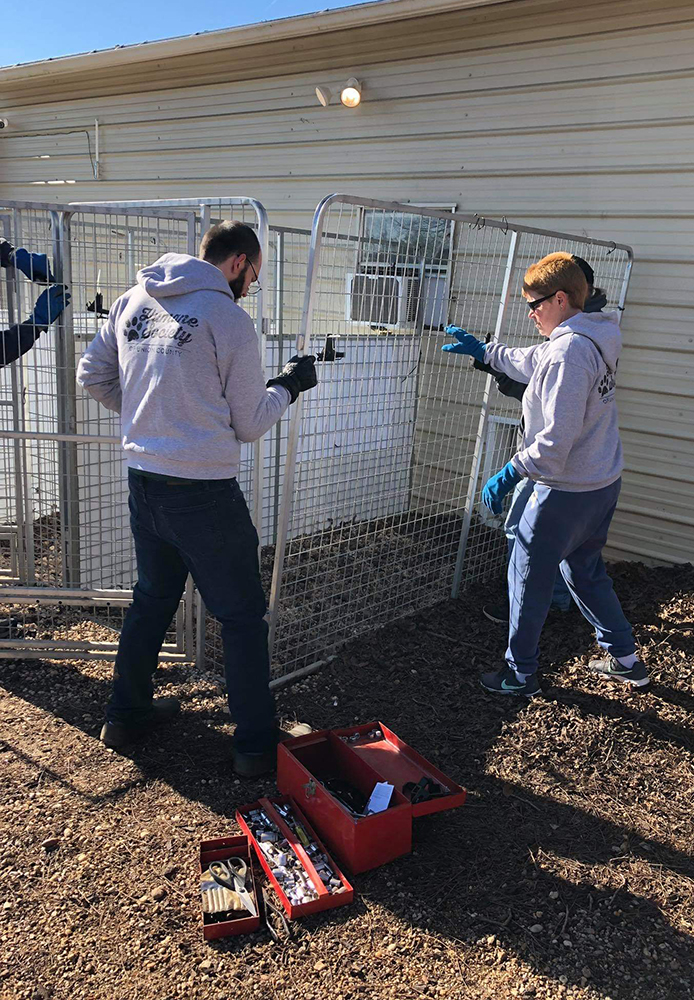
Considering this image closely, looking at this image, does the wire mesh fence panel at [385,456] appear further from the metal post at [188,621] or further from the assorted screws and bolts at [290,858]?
the assorted screws and bolts at [290,858]

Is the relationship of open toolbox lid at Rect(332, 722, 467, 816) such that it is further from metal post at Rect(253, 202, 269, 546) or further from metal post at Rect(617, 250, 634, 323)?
metal post at Rect(617, 250, 634, 323)

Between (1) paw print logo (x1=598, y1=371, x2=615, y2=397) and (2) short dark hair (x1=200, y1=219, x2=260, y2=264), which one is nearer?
(2) short dark hair (x1=200, y1=219, x2=260, y2=264)

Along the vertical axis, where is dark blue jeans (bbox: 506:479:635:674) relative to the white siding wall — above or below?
below

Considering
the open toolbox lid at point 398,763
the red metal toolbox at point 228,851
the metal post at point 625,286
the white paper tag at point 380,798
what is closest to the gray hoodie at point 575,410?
the open toolbox lid at point 398,763

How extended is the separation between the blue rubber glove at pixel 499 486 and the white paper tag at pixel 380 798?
1714 millimetres

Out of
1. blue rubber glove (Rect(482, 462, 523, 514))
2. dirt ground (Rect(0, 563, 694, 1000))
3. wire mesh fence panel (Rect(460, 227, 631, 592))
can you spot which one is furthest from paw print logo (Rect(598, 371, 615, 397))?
dirt ground (Rect(0, 563, 694, 1000))

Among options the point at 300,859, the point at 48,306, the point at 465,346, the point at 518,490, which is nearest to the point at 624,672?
the point at 518,490

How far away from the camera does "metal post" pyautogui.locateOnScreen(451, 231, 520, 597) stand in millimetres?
4242

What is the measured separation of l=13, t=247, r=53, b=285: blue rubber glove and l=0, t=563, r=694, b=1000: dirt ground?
2.00 metres

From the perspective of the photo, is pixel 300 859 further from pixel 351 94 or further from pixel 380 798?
pixel 351 94

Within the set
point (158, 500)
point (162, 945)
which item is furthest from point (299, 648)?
point (162, 945)

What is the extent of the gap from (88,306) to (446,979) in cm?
352

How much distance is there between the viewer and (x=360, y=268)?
3906mm

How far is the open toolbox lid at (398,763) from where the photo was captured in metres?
2.69
